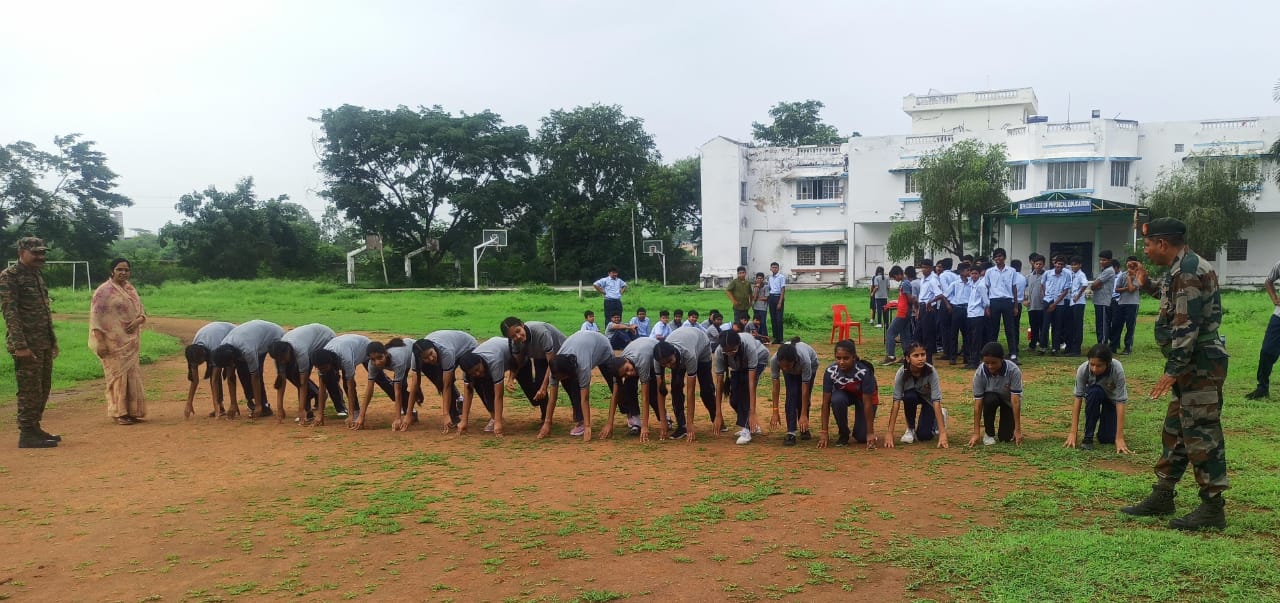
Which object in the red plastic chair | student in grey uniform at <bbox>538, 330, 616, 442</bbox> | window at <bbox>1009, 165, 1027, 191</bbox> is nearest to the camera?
student in grey uniform at <bbox>538, 330, 616, 442</bbox>

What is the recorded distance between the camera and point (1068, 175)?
118 feet

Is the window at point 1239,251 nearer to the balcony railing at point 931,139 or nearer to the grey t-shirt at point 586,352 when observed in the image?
the balcony railing at point 931,139

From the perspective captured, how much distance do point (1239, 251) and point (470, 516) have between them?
4081cm

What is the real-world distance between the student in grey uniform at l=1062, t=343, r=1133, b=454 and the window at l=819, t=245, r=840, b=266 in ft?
114

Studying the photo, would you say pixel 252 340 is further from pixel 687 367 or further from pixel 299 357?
pixel 687 367

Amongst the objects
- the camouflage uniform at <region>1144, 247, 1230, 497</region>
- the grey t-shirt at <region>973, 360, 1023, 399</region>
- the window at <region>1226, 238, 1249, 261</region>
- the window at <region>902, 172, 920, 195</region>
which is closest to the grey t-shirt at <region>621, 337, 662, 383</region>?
the grey t-shirt at <region>973, 360, 1023, 399</region>

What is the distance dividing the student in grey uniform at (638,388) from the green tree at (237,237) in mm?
43005

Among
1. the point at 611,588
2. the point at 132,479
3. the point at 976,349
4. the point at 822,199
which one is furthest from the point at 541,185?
the point at 611,588

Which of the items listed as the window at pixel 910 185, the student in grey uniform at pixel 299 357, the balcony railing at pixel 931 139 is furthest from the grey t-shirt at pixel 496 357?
the balcony railing at pixel 931 139

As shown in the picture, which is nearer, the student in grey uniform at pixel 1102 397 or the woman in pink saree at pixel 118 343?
the student in grey uniform at pixel 1102 397

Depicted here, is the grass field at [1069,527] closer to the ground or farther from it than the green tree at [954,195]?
closer to the ground

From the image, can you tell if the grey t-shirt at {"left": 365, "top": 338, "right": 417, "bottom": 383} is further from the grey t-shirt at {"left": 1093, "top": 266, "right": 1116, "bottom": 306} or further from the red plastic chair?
the grey t-shirt at {"left": 1093, "top": 266, "right": 1116, "bottom": 306}

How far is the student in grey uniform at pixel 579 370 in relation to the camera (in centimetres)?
834

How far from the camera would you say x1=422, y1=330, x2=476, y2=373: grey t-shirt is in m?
8.92
